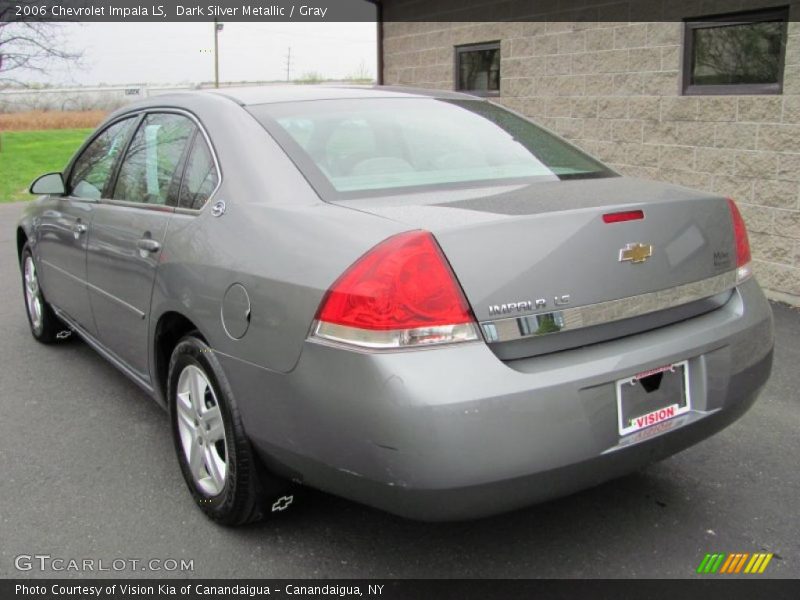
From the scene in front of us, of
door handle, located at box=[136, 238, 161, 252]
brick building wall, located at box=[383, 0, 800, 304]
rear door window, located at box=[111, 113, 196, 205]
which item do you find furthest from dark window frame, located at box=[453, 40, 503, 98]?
door handle, located at box=[136, 238, 161, 252]

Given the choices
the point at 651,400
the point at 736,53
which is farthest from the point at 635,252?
the point at 736,53

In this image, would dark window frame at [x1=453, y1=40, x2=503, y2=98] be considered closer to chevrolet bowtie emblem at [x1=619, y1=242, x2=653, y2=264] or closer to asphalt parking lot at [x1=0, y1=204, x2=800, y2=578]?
asphalt parking lot at [x1=0, y1=204, x2=800, y2=578]

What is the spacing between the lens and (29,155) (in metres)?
24.0

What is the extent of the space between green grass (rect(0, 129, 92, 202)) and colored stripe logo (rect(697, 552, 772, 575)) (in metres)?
16.8

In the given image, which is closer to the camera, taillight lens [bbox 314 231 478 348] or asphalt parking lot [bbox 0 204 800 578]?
taillight lens [bbox 314 231 478 348]

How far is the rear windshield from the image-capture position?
2930 millimetres

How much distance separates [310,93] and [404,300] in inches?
63.8

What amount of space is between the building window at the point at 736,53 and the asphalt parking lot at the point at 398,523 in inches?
136

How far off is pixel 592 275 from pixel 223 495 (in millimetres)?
1565

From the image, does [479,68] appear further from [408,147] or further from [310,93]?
[408,147]

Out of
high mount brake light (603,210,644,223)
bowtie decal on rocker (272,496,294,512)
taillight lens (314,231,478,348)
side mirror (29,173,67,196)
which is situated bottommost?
bowtie decal on rocker (272,496,294,512)

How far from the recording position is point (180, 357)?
10.1 ft

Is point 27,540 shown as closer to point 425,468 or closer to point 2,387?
point 425,468

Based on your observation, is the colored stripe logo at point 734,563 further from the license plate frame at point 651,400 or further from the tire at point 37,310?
the tire at point 37,310
